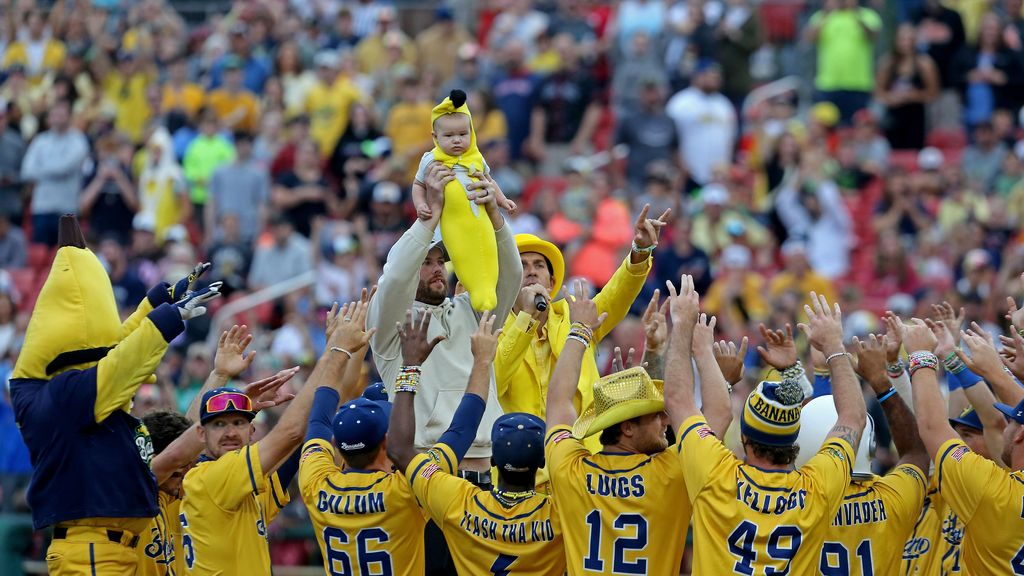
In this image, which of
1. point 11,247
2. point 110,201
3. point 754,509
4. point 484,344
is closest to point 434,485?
point 484,344

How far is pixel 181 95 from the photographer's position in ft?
63.6

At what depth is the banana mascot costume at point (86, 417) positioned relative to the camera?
7125 mm

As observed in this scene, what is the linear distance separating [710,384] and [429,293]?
5.71 ft

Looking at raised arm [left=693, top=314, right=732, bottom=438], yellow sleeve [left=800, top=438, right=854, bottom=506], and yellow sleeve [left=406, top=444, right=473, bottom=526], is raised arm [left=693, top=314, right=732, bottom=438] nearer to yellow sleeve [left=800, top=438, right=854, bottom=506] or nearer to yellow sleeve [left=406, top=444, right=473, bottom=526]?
yellow sleeve [left=800, top=438, right=854, bottom=506]

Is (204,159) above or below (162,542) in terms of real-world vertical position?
below

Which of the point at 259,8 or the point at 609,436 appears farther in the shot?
the point at 259,8

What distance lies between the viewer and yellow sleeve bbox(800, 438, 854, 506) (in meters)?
6.32

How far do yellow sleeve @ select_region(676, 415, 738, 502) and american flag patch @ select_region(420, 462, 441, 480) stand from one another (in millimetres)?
1098

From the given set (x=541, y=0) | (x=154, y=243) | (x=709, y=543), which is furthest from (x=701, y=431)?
(x=541, y=0)

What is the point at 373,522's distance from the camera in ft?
22.6

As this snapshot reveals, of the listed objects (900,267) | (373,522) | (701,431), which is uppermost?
(701,431)

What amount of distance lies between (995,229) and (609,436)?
9860mm

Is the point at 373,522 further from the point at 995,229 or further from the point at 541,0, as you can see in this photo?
the point at 541,0

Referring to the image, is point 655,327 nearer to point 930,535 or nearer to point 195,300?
point 930,535
